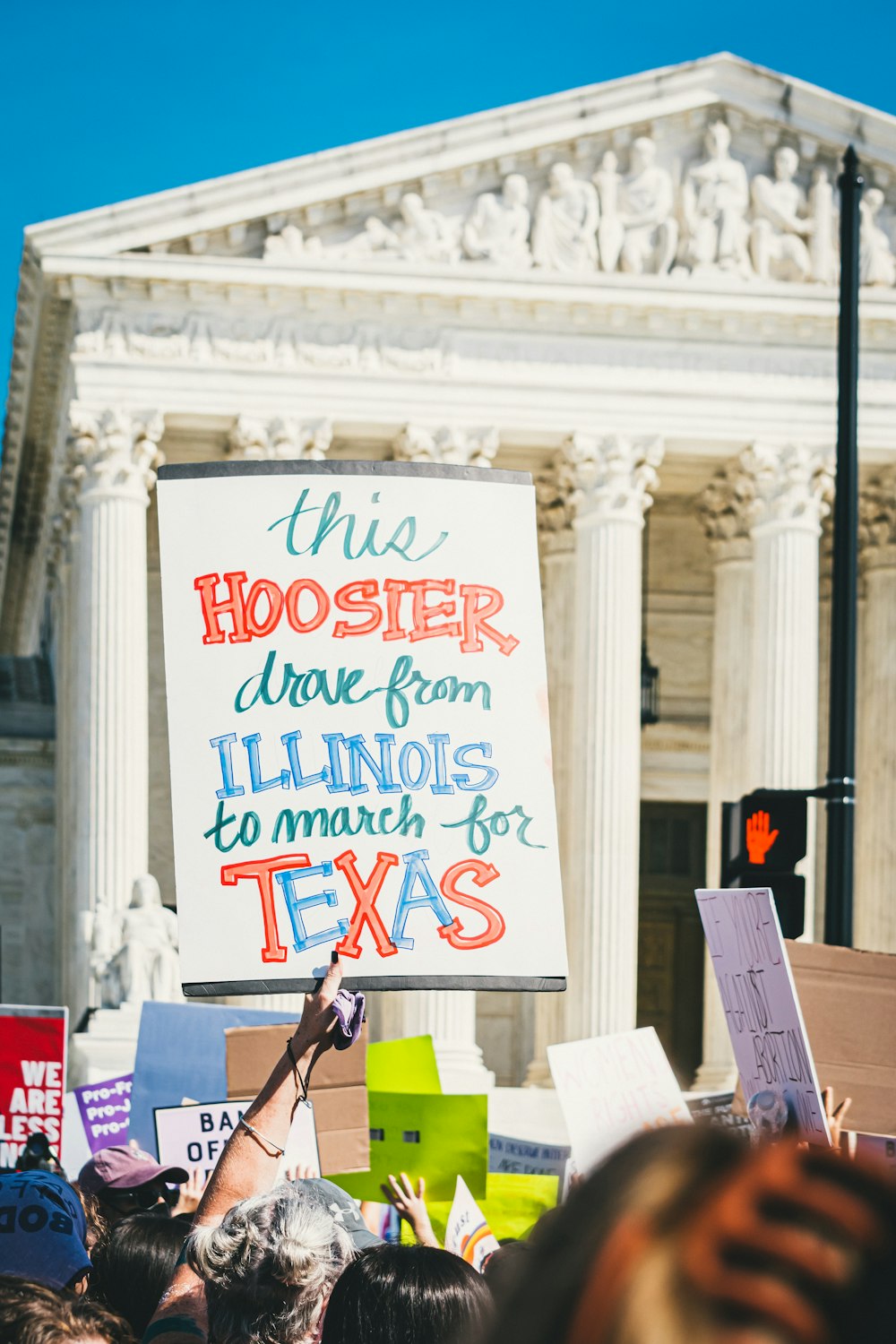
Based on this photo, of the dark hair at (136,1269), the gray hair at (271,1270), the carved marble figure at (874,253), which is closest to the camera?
the gray hair at (271,1270)

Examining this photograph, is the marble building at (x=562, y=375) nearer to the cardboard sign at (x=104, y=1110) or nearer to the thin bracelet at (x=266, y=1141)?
the cardboard sign at (x=104, y=1110)

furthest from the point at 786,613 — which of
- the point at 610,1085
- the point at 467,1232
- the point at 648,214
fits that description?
the point at 467,1232

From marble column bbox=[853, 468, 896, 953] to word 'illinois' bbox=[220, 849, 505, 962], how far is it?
29453mm

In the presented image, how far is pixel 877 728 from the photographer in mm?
37969

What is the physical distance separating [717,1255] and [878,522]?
122 feet

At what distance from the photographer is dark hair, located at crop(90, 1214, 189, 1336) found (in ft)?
22.1

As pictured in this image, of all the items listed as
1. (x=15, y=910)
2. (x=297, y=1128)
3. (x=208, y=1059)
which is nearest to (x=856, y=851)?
(x=15, y=910)

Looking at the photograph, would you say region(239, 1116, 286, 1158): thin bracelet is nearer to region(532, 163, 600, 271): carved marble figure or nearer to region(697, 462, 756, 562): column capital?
region(532, 163, 600, 271): carved marble figure

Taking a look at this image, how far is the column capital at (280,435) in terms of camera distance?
34281 mm

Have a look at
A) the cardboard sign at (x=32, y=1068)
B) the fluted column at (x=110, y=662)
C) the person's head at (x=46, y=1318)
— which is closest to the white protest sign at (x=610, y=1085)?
the cardboard sign at (x=32, y=1068)

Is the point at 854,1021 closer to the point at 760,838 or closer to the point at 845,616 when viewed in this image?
the point at 760,838

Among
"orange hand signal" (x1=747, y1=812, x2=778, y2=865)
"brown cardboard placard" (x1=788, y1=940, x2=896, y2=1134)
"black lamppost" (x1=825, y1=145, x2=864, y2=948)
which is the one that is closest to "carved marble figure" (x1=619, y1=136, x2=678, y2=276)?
"black lamppost" (x1=825, y1=145, x2=864, y2=948)

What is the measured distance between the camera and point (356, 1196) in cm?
1130

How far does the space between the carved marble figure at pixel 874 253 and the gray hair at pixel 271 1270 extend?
32278 millimetres
